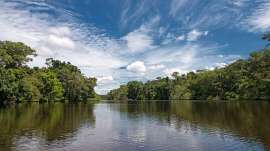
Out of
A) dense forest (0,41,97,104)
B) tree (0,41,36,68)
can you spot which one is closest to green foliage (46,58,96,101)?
dense forest (0,41,97,104)

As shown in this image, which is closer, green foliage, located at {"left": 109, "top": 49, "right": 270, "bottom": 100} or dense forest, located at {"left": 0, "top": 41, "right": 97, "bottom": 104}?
dense forest, located at {"left": 0, "top": 41, "right": 97, "bottom": 104}


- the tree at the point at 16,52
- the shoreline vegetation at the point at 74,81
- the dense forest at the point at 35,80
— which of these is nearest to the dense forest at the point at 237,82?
the shoreline vegetation at the point at 74,81

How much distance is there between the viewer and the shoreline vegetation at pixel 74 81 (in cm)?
9525

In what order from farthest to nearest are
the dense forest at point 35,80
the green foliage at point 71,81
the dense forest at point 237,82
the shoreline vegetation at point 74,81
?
1. the green foliage at point 71,81
2. the dense forest at point 237,82
3. the shoreline vegetation at point 74,81
4. the dense forest at point 35,80

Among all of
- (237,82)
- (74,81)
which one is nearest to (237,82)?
(237,82)

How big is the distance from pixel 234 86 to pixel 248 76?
82.1ft

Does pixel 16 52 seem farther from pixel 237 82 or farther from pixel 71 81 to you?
pixel 237 82

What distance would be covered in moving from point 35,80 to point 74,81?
3055cm

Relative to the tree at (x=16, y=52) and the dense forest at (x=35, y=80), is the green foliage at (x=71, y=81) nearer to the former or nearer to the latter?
the dense forest at (x=35, y=80)

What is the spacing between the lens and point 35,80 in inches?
4439

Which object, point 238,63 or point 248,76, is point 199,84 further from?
point 248,76

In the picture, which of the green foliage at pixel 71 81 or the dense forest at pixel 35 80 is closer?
the dense forest at pixel 35 80

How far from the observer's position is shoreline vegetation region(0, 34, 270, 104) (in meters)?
95.2

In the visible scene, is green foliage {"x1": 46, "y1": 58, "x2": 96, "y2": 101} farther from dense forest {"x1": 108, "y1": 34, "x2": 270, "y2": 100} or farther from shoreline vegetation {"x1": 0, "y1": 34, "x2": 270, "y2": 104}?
dense forest {"x1": 108, "y1": 34, "x2": 270, "y2": 100}
